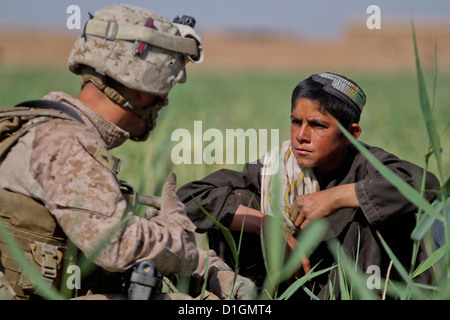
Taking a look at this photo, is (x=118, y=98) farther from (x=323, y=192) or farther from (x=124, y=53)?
(x=323, y=192)

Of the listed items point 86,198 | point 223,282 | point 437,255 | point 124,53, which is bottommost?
point 223,282

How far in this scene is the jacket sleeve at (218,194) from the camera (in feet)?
10.9

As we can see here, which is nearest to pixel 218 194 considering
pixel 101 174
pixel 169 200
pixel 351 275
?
pixel 169 200

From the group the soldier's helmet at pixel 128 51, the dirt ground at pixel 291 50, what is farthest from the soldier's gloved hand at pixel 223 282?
the dirt ground at pixel 291 50

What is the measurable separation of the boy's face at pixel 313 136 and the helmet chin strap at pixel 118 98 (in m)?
0.78

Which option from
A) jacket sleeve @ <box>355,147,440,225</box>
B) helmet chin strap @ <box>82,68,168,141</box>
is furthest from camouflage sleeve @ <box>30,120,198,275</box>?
jacket sleeve @ <box>355,147,440,225</box>

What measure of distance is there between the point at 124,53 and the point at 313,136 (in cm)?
108

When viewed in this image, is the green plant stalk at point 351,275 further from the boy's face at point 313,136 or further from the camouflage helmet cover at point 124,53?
the camouflage helmet cover at point 124,53

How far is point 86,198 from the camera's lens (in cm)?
222

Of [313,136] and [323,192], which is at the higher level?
[313,136]

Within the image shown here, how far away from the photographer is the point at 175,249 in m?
2.39
